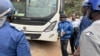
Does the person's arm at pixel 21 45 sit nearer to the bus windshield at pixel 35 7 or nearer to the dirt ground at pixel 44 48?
the dirt ground at pixel 44 48

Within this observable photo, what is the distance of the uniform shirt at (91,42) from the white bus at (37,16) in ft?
35.1

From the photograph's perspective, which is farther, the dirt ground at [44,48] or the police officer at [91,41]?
the dirt ground at [44,48]

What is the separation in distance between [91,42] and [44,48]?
36.7ft

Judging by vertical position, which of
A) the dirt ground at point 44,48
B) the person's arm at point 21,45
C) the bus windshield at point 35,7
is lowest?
the dirt ground at point 44,48

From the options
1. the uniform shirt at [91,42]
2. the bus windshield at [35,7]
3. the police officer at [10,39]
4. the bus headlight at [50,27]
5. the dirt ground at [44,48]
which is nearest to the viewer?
the uniform shirt at [91,42]

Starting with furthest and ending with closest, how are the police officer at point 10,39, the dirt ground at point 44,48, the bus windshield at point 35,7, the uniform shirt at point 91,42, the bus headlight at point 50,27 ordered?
the bus windshield at point 35,7, the bus headlight at point 50,27, the dirt ground at point 44,48, the police officer at point 10,39, the uniform shirt at point 91,42

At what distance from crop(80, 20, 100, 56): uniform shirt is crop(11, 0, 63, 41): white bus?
35.1ft

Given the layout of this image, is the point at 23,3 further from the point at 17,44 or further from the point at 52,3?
the point at 17,44

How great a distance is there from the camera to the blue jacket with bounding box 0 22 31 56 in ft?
10.2

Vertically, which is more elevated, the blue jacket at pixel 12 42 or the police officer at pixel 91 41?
the police officer at pixel 91 41

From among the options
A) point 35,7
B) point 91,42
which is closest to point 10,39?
point 91,42

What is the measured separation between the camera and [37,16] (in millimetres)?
13258

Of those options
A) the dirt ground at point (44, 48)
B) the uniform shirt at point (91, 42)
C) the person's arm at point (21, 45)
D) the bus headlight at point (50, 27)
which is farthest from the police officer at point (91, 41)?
the bus headlight at point (50, 27)

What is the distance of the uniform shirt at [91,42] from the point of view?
2.10 metres
